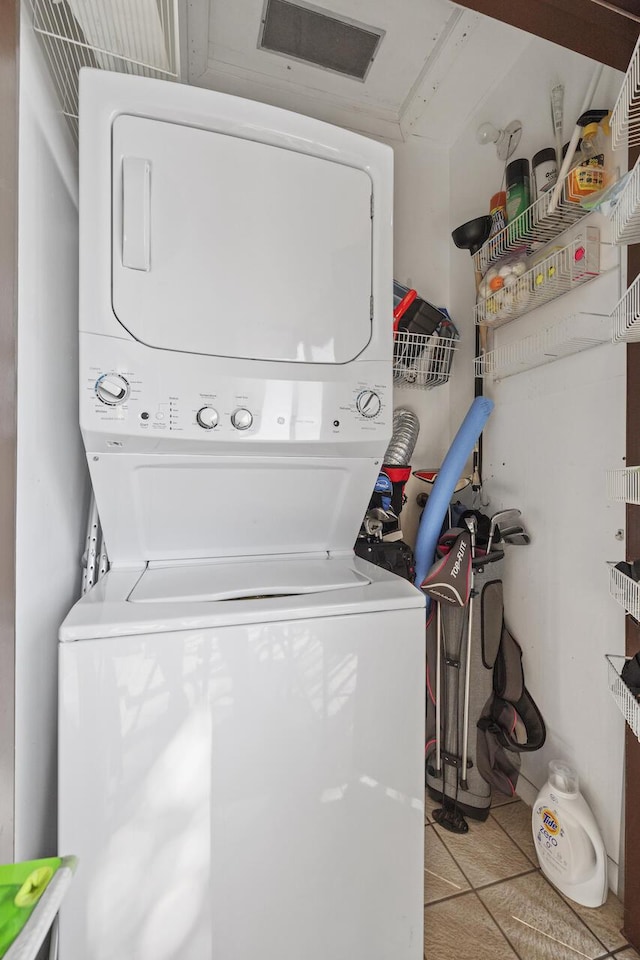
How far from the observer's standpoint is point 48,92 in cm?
106

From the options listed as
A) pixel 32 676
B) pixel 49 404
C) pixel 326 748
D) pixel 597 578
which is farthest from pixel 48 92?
pixel 597 578

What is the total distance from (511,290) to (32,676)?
181 centimetres

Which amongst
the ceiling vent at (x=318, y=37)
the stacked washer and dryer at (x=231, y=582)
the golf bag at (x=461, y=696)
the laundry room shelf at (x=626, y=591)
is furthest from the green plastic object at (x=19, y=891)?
the ceiling vent at (x=318, y=37)

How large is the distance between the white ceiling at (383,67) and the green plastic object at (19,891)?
2358mm

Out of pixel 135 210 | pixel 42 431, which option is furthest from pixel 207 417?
pixel 135 210

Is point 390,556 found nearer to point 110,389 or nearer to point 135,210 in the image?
point 110,389

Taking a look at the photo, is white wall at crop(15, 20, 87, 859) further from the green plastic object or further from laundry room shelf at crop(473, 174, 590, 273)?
laundry room shelf at crop(473, 174, 590, 273)

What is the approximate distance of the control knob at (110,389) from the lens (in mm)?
1018

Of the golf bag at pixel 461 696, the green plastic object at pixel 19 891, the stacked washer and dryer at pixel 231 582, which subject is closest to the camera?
the green plastic object at pixel 19 891

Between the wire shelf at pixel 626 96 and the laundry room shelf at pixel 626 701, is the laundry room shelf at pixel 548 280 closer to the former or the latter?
the wire shelf at pixel 626 96

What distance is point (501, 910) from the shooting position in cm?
125

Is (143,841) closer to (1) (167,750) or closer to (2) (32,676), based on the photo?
(1) (167,750)

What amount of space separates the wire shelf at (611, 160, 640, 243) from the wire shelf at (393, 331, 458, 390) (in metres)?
0.90

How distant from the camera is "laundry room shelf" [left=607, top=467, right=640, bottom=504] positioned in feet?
3.11
